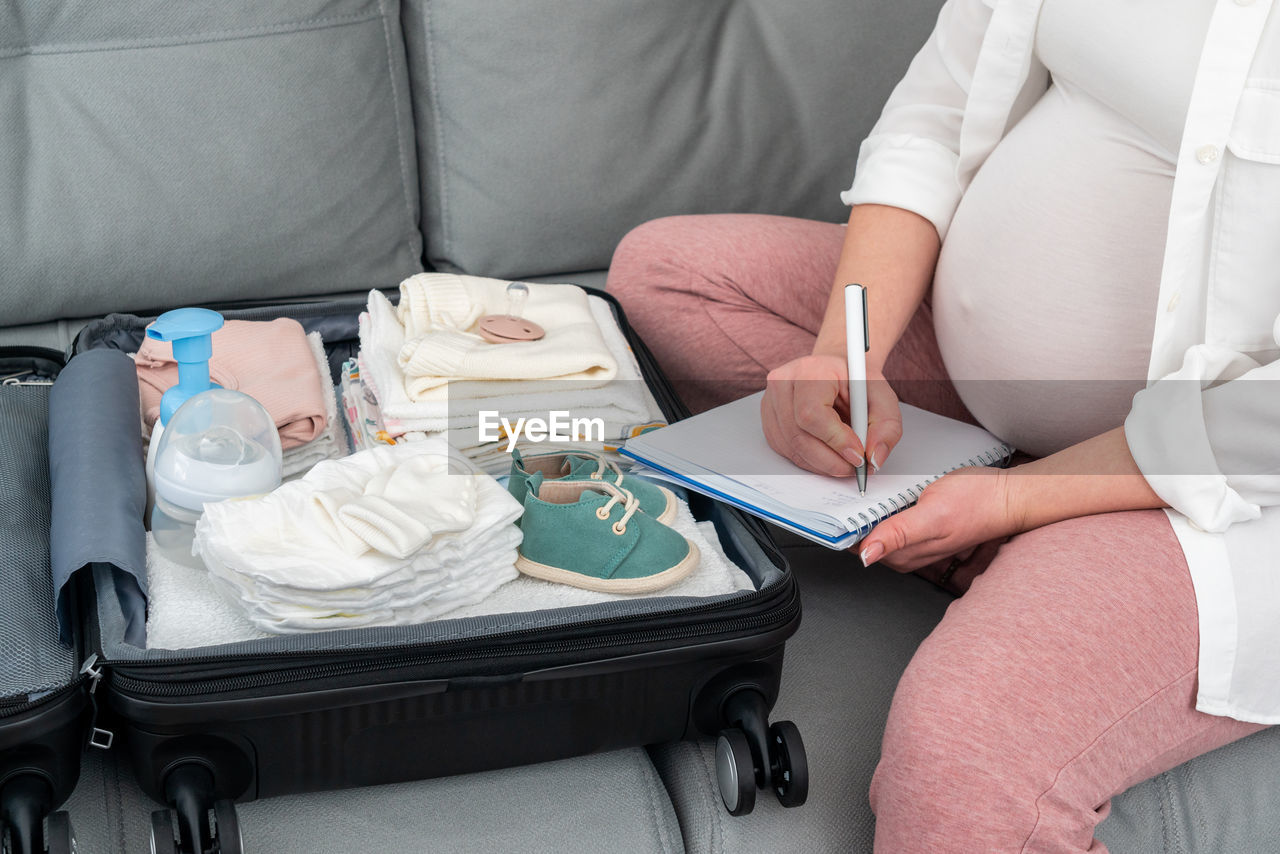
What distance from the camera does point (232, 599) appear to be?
2.55 ft

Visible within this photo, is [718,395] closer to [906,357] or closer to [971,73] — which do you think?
[906,357]

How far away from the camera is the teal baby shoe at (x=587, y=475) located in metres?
0.94

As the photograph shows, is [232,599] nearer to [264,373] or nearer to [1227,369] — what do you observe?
[264,373]

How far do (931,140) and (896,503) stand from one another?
412mm

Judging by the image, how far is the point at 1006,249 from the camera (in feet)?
3.22

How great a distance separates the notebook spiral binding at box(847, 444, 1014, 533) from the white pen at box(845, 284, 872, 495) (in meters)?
0.03

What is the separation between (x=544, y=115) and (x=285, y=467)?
62cm

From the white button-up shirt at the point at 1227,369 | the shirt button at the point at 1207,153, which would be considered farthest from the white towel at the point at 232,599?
the shirt button at the point at 1207,153

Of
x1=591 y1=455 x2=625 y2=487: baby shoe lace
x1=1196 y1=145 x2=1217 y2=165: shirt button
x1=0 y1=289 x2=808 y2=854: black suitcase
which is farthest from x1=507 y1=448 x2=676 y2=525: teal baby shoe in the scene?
x1=1196 y1=145 x2=1217 y2=165: shirt button

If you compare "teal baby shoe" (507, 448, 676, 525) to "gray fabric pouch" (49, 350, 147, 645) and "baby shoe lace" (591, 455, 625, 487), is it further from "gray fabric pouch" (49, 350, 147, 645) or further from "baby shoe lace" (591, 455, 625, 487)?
"gray fabric pouch" (49, 350, 147, 645)

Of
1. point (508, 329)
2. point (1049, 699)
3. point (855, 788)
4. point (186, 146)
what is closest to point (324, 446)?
point (508, 329)

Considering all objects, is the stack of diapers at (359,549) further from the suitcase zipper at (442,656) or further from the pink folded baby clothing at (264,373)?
the pink folded baby clothing at (264,373)

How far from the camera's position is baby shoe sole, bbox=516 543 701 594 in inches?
33.3

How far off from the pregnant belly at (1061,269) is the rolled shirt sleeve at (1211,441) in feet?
0.32
